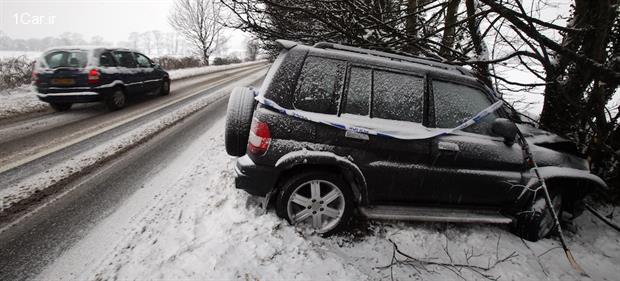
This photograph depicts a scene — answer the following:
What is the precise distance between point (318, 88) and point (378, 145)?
83 cm

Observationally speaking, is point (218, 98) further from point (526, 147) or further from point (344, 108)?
point (526, 147)

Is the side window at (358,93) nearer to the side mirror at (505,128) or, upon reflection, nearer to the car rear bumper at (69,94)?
the side mirror at (505,128)

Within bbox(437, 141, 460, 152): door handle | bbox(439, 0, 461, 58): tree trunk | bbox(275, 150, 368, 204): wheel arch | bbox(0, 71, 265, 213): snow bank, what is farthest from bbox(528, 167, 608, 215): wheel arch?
bbox(0, 71, 265, 213): snow bank

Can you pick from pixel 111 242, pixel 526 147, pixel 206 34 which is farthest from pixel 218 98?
pixel 206 34

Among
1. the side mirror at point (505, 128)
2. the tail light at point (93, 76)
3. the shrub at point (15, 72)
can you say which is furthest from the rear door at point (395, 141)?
the shrub at point (15, 72)

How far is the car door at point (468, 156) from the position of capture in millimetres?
3188

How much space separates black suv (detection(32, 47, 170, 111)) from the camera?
7.50 m

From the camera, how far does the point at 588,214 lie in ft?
14.2

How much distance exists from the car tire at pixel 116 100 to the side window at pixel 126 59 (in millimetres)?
878

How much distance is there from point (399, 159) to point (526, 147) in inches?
60.8

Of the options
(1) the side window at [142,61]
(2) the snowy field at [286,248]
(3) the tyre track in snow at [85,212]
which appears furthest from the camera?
(1) the side window at [142,61]

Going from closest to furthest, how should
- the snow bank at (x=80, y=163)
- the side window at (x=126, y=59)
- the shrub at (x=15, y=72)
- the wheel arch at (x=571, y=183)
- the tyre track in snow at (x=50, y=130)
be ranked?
the wheel arch at (x=571, y=183), the snow bank at (x=80, y=163), the tyre track in snow at (x=50, y=130), the side window at (x=126, y=59), the shrub at (x=15, y=72)

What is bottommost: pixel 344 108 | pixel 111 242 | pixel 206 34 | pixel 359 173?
pixel 111 242

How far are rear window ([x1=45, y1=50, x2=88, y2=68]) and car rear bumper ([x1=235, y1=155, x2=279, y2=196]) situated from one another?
7.30 meters
